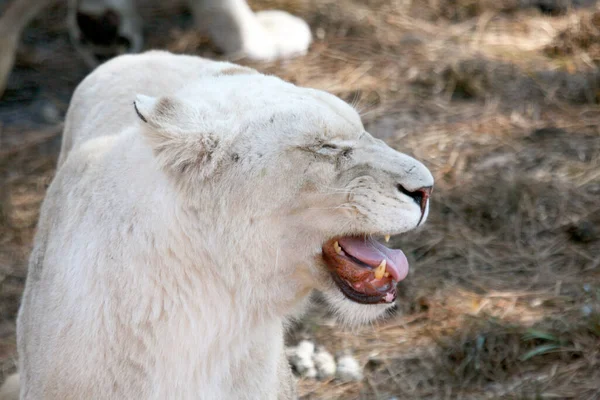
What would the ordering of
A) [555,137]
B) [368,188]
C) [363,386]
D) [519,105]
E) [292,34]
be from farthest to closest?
[292,34] < [519,105] < [555,137] < [363,386] < [368,188]

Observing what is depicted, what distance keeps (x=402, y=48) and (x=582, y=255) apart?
291 centimetres

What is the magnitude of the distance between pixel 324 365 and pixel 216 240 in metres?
1.78

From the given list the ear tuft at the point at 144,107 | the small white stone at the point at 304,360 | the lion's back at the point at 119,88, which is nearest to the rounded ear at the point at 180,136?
the ear tuft at the point at 144,107

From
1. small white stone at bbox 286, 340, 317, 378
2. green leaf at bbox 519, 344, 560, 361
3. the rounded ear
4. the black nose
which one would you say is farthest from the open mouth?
small white stone at bbox 286, 340, 317, 378

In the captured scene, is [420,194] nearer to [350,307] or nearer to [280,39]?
[350,307]

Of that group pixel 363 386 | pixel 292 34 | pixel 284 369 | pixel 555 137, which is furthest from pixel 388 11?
pixel 284 369

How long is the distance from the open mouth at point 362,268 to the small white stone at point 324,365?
153 centimetres

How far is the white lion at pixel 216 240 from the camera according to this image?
2.50m

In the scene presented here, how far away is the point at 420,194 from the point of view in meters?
2.56

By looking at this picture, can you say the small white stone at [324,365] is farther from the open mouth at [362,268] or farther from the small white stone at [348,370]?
the open mouth at [362,268]

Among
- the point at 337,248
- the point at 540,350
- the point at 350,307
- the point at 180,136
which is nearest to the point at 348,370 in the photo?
the point at 540,350

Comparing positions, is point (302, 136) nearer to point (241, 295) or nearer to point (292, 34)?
point (241, 295)

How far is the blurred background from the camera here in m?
4.05

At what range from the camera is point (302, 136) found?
2.51 m
